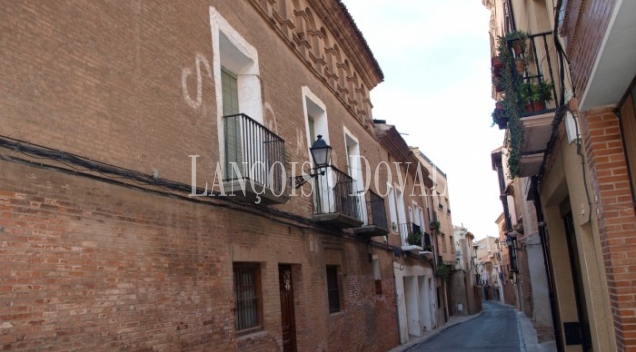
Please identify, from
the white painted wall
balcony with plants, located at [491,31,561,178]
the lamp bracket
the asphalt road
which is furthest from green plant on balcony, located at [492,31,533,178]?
the white painted wall

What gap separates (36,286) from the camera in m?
4.27

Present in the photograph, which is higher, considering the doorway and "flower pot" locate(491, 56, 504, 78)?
"flower pot" locate(491, 56, 504, 78)

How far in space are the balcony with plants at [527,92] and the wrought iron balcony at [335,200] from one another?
3722 millimetres

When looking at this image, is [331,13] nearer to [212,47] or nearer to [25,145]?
[212,47]

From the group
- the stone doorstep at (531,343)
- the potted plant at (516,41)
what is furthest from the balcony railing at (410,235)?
the potted plant at (516,41)

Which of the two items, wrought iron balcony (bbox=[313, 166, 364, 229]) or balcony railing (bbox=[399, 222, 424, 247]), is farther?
balcony railing (bbox=[399, 222, 424, 247])

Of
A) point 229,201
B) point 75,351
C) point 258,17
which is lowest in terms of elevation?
point 75,351

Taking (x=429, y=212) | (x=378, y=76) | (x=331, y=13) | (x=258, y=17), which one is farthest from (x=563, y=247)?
(x=429, y=212)

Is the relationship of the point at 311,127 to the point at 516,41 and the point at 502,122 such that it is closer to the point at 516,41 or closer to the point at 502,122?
the point at 502,122

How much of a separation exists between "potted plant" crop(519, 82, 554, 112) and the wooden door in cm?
489

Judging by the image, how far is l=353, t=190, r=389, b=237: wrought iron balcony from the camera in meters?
12.9

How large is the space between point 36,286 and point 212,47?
4.48 metres

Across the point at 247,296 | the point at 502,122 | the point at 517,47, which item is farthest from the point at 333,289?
the point at 517,47

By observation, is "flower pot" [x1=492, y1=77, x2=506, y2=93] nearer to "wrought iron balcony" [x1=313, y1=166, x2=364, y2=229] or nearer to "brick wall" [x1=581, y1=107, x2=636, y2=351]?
"brick wall" [x1=581, y1=107, x2=636, y2=351]
